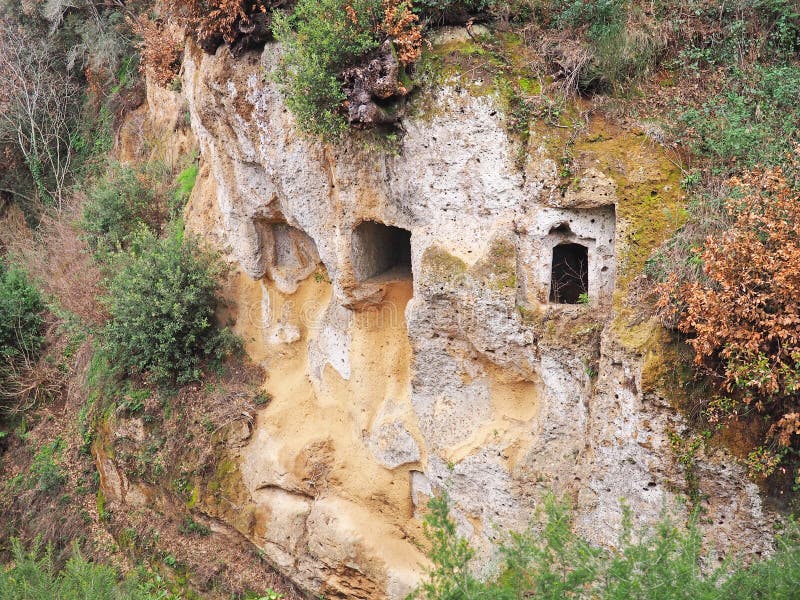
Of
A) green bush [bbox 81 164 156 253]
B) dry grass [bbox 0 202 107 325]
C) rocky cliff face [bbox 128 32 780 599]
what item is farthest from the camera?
green bush [bbox 81 164 156 253]

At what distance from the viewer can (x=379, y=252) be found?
26.3 ft

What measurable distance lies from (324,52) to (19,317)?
8637 mm

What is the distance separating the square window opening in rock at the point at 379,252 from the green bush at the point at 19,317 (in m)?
7.52

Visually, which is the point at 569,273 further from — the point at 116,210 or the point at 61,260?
the point at 61,260

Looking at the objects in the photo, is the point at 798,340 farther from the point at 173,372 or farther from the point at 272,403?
the point at 173,372

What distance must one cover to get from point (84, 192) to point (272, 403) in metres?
7.67

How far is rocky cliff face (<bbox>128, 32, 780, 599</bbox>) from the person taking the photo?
546cm

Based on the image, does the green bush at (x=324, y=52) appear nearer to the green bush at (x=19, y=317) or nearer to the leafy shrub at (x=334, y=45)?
the leafy shrub at (x=334, y=45)

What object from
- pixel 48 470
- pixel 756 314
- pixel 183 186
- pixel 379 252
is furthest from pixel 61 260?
pixel 756 314

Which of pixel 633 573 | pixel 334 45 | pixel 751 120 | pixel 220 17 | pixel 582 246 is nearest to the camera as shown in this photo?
pixel 633 573

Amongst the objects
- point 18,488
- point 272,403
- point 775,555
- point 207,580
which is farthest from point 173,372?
point 775,555

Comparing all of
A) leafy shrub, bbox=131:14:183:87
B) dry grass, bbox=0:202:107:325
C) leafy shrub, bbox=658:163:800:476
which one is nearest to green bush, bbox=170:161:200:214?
dry grass, bbox=0:202:107:325

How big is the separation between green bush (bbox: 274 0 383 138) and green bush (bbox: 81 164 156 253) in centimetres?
547

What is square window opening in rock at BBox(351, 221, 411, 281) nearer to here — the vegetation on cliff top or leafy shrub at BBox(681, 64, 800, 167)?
the vegetation on cliff top
